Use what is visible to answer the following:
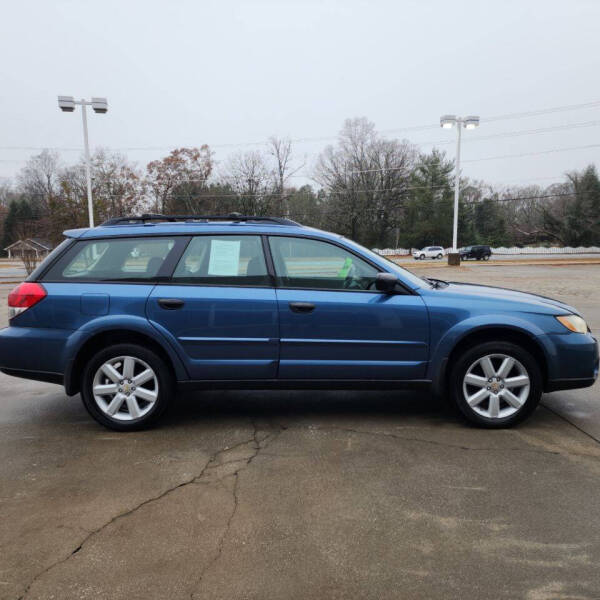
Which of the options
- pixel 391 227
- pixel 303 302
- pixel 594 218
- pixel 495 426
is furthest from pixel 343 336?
pixel 594 218

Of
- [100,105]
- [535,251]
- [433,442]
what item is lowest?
[433,442]

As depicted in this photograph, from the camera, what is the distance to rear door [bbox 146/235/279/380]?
399 cm

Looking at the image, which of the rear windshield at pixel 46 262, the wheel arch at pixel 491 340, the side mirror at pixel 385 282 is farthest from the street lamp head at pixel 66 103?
the wheel arch at pixel 491 340

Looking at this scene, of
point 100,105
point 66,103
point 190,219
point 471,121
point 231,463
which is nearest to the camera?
point 231,463

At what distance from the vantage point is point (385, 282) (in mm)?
3961

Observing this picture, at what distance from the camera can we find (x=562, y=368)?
4.01 meters

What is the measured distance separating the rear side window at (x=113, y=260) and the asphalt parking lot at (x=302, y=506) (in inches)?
50.9

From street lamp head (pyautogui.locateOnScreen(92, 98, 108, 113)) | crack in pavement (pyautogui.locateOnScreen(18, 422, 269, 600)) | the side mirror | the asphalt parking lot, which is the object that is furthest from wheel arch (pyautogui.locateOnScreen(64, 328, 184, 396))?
street lamp head (pyautogui.locateOnScreen(92, 98, 108, 113))

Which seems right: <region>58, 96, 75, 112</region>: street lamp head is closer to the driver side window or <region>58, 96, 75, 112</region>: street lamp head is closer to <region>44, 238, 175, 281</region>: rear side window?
<region>44, 238, 175, 281</region>: rear side window

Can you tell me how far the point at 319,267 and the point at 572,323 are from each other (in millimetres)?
2129

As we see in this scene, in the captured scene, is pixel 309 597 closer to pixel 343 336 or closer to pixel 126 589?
pixel 126 589

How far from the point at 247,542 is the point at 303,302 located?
1.92 metres

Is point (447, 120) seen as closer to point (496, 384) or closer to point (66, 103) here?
point (66, 103)

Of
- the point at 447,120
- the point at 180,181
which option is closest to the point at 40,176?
the point at 180,181
